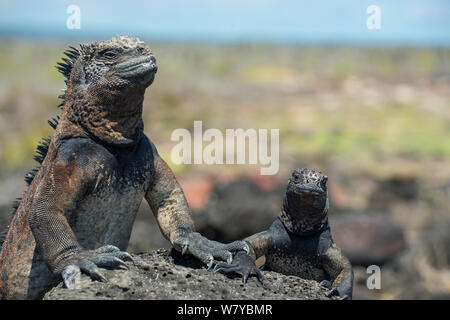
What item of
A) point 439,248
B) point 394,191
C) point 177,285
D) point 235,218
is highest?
point 394,191

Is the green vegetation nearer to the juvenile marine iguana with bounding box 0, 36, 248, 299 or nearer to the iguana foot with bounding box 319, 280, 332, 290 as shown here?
the juvenile marine iguana with bounding box 0, 36, 248, 299

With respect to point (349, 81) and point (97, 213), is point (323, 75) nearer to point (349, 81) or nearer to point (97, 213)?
point (349, 81)

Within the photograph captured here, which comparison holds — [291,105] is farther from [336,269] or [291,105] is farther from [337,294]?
[337,294]

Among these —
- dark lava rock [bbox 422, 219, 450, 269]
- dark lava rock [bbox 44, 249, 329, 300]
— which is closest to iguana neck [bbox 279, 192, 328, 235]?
dark lava rock [bbox 44, 249, 329, 300]

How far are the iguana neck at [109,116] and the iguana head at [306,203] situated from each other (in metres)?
1.35

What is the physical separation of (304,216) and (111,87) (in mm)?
1805

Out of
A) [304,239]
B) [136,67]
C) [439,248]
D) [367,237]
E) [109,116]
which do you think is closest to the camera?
[136,67]

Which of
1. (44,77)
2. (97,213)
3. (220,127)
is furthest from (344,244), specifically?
(44,77)

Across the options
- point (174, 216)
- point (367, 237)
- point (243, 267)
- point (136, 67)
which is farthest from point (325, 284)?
point (367, 237)

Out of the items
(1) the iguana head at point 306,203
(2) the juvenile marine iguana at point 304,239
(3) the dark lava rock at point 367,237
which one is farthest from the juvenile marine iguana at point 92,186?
(3) the dark lava rock at point 367,237

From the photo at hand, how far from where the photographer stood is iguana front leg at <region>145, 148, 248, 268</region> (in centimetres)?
420

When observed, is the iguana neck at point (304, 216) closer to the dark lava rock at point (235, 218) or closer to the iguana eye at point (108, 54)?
the iguana eye at point (108, 54)

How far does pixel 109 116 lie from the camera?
399 centimetres
